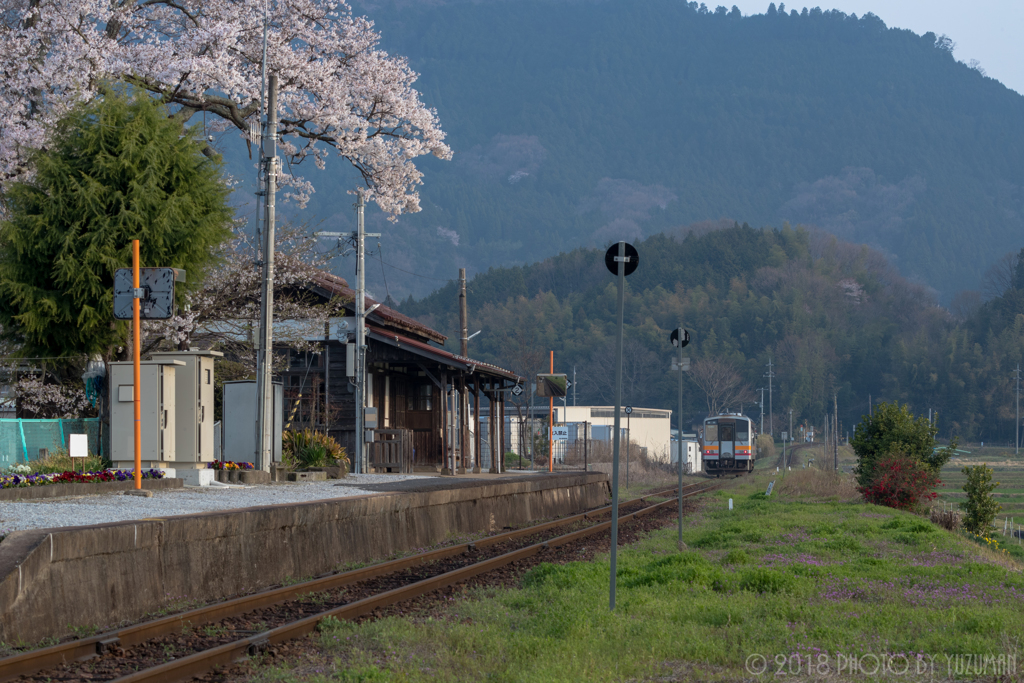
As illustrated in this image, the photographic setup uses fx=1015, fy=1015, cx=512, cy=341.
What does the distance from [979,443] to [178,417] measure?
11267cm

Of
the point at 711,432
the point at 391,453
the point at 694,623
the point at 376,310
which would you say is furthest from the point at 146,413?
the point at 711,432

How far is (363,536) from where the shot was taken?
1330 cm

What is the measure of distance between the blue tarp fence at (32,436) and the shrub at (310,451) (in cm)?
470

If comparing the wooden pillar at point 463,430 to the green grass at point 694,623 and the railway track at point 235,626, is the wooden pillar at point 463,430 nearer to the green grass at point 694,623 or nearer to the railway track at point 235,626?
the railway track at point 235,626

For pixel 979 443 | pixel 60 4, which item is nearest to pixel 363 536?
pixel 60 4

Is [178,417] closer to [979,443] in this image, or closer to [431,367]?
[431,367]

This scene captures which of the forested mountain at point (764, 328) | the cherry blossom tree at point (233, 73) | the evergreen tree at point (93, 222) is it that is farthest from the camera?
the forested mountain at point (764, 328)

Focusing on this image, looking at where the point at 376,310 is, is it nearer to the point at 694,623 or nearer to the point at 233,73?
the point at 233,73

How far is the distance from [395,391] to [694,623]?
24.7 meters

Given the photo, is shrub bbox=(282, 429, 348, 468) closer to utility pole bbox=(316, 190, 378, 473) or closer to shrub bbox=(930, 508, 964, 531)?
utility pole bbox=(316, 190, 378, 473)

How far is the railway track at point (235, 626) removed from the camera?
21.6ft

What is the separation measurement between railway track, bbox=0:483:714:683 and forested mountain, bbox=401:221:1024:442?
318ft

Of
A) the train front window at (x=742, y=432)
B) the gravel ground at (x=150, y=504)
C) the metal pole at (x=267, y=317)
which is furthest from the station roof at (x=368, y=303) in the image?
the train front window at (x=742, y=432)

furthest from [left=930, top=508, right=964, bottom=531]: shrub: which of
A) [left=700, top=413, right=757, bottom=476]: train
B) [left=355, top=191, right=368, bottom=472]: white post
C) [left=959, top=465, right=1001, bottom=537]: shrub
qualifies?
[left=700, top=413, right=757, bottom=476]: train
